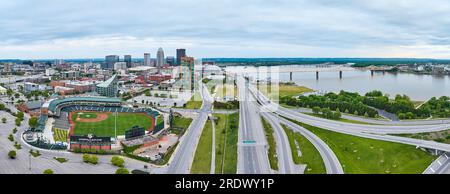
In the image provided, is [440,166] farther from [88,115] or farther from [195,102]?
[88,115]

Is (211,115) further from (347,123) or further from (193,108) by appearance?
(347,123)

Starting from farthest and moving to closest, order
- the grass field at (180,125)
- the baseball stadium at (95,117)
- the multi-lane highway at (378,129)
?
the baseball stadium at (95,117) < the grass field at (180,125) < the multi-lane highway at (378,129)

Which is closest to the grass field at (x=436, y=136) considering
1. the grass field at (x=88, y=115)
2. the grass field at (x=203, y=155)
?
the grass field at (x=203, y=155)

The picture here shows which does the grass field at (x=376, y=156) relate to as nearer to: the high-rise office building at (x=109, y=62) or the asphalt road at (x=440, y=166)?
the asphalt road at (x=440, y=166)

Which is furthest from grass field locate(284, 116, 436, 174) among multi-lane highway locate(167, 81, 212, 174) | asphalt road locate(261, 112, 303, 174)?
multi-lane highway locate(167, 81, 212, 174)

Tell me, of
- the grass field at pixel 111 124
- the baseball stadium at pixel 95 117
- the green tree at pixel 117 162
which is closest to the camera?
the green tree at pixel 117 162
